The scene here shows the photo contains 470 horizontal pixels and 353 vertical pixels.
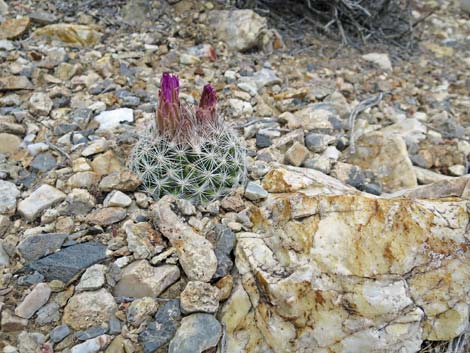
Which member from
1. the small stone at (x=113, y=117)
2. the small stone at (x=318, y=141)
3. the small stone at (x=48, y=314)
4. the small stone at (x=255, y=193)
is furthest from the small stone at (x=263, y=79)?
the small stone at (x=48, y=314)

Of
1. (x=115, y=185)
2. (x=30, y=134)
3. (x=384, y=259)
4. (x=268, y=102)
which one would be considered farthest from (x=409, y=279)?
(x=30, y=134)

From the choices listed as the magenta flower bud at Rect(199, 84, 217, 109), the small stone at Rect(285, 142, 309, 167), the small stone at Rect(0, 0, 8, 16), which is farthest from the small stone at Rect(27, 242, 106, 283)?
the small stone at Rect(0, 0, 8, 16)

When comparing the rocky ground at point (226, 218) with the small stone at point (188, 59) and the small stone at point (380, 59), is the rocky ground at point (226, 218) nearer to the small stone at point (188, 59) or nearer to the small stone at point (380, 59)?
the small stone at point (188, 59)

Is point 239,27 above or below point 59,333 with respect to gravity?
above

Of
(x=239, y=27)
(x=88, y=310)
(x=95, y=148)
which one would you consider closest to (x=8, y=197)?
(x=95, y=148)

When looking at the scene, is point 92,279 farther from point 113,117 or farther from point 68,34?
point 68,34

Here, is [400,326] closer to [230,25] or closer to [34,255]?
[34,255]
